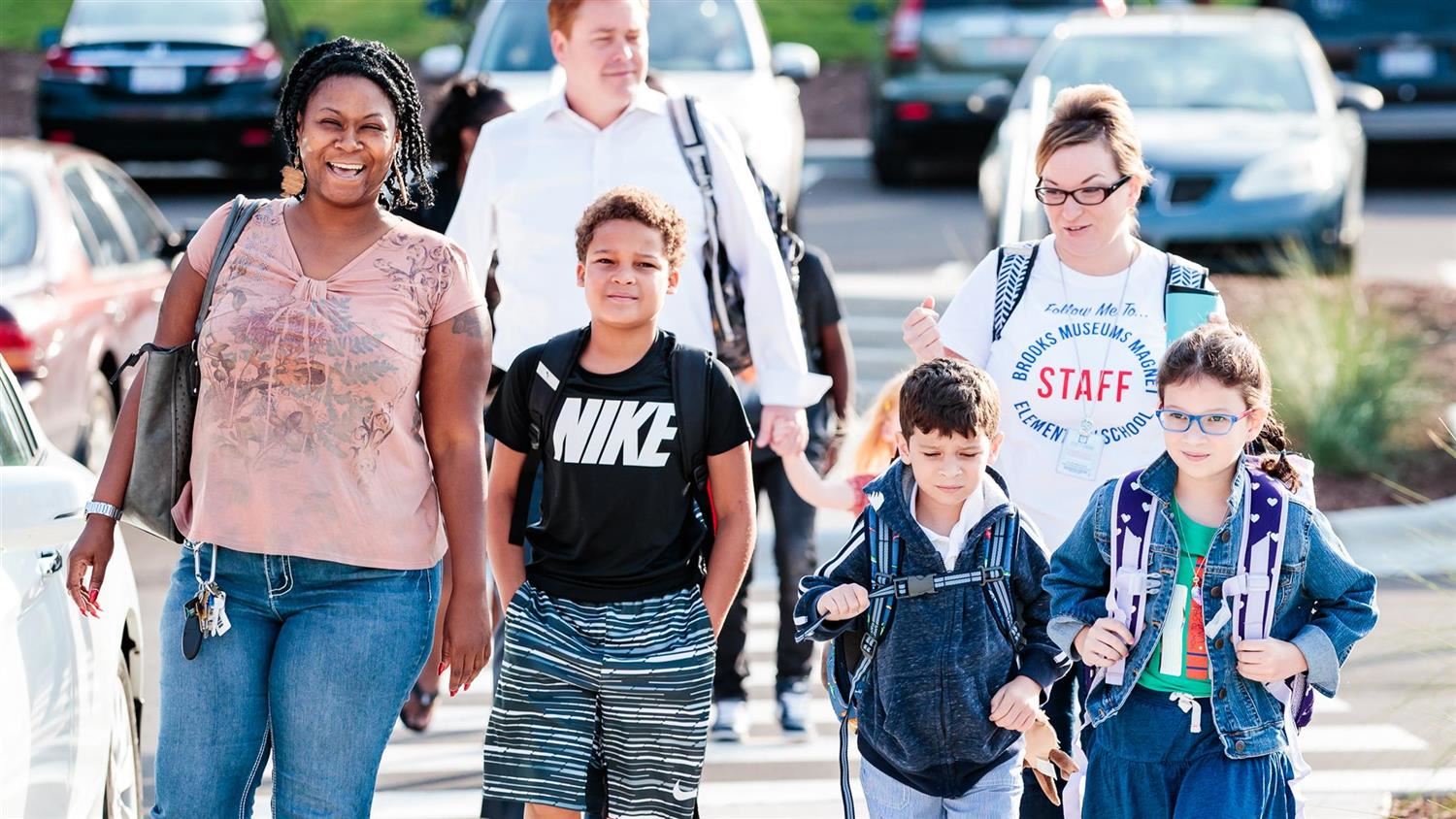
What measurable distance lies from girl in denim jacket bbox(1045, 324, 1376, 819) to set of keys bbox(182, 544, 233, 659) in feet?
5.30

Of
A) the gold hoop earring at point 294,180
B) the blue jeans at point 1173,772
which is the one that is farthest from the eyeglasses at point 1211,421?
the gold hoop earring at point 294,180

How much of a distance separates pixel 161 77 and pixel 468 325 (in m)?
13.1

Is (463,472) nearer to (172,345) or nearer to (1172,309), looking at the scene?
(172,345)

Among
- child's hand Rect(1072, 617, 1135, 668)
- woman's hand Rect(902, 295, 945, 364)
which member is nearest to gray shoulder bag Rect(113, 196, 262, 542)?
woman's hand Rect(902, 295, 945, 364)

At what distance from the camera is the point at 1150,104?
1252cm

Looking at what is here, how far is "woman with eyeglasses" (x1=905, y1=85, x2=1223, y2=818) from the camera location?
4.66 meters

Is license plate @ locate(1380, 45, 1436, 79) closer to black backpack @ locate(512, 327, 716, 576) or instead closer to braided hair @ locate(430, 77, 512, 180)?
braided hair @ locate(430, 77, 512, 180)

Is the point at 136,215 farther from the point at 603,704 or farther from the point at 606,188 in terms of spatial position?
the point at 603,704

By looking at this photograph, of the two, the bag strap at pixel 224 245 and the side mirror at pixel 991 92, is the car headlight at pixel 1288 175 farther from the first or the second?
the bag strap at pixel 224 245

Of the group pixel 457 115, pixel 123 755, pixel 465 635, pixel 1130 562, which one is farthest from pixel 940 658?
pixel 457 115

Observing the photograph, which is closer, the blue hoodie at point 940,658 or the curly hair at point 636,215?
the blue hoodie at point 940,658

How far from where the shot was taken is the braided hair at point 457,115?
22.8ft

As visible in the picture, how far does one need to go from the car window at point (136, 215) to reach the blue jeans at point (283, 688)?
7294mm

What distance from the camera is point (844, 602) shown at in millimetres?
4211
